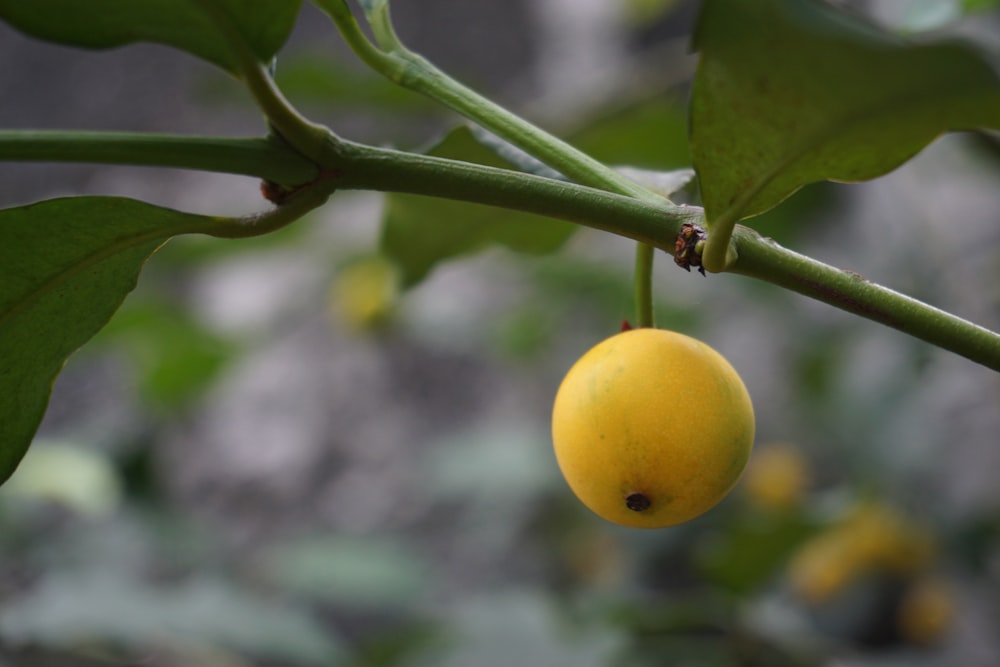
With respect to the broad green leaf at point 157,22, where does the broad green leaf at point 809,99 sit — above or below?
below

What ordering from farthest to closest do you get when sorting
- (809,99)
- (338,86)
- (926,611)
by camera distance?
(338,86) → (926,611) → (809,99)

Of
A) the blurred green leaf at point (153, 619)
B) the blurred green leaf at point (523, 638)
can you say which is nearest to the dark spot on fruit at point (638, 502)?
the blurred green leaf at point (523, 638)

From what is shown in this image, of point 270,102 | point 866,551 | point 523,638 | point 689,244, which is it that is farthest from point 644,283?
point 866,551

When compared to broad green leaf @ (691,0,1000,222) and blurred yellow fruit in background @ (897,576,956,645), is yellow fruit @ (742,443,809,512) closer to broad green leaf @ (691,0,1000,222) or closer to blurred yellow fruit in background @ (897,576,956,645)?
blurred yellow fruit in background @ (897,576,956,645)

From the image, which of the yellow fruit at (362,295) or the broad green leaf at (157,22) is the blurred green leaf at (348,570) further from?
the broad green leaf at (157,22)

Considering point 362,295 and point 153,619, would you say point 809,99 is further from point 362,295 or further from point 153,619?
point 362,295

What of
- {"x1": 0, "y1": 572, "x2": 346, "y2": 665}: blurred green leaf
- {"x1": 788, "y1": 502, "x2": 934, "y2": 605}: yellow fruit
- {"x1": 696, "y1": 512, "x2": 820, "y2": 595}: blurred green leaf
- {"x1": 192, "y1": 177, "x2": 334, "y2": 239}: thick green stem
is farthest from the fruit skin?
{"x1": 788, "y1": 502, "x2": 934, "y2": 605}: yellow fruit
